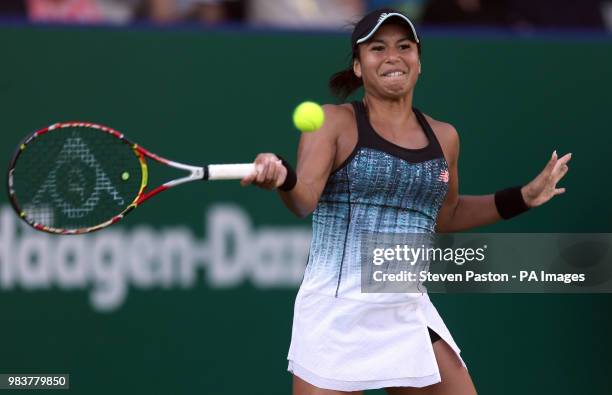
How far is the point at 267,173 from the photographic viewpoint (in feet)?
11.7

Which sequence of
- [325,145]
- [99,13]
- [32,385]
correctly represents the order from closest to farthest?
[325,145] < [32,385] < [99,13]

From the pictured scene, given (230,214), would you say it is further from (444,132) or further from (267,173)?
(267,173)

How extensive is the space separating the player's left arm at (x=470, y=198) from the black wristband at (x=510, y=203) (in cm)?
2

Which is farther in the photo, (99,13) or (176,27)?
(99,13)

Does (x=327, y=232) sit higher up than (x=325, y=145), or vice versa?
(x=325, y=145)

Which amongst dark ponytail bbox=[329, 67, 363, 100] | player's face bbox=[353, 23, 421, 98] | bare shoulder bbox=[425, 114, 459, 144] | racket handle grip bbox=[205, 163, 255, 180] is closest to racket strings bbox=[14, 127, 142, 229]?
racket handle grip bbox=[205, 163, 255, 180]

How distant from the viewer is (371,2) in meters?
7.27

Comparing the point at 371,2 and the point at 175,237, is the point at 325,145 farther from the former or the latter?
the point at 371,2

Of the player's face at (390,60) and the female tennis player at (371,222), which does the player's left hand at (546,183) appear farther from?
the player's face at (390,60)

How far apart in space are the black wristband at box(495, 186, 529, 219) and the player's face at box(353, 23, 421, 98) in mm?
644

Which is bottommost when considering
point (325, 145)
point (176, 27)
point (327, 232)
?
point (327, 232)

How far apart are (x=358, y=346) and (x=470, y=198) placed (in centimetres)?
90

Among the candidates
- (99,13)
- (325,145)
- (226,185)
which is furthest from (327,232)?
(99,13)

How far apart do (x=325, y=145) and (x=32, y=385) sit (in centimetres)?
208
